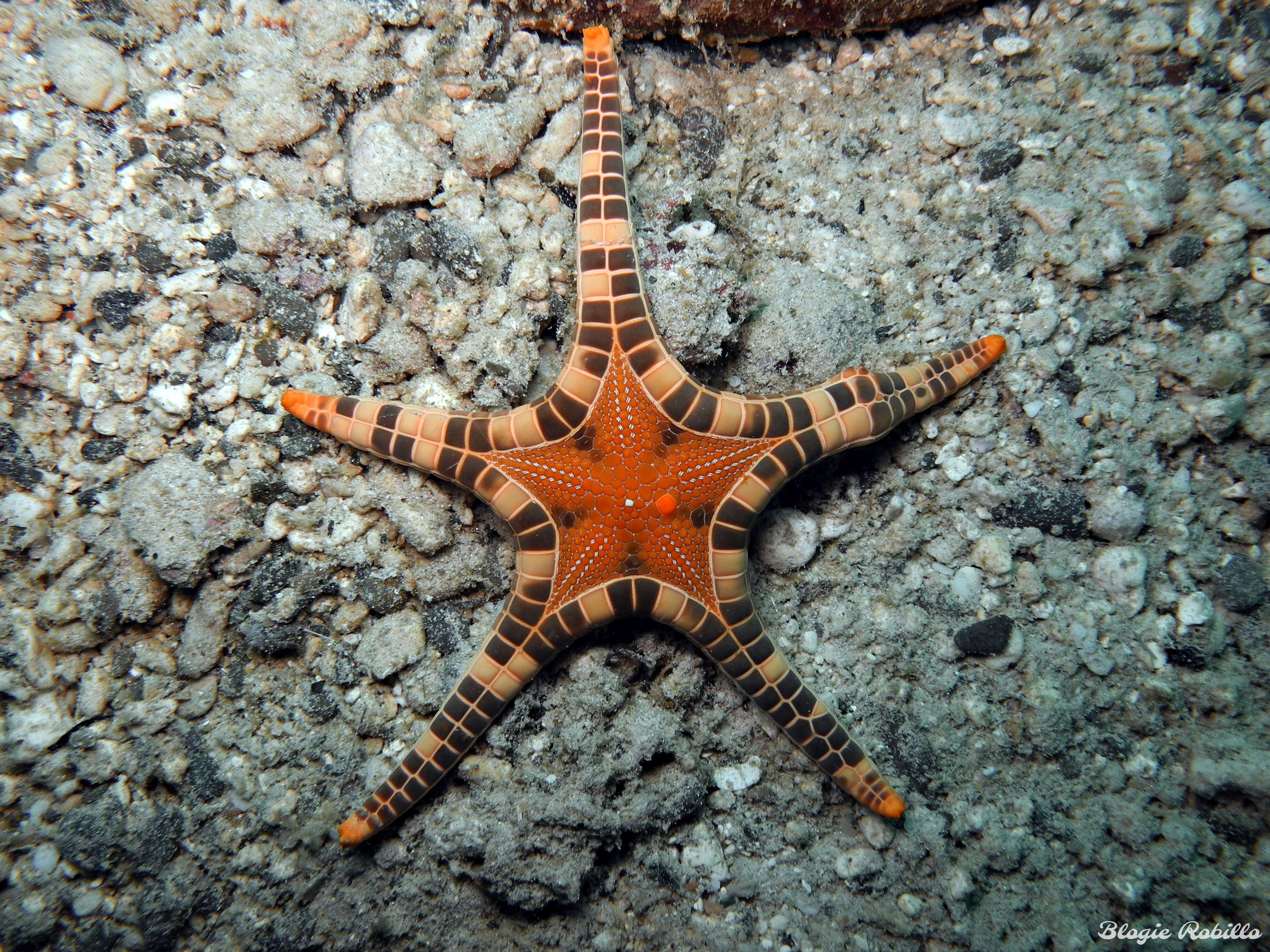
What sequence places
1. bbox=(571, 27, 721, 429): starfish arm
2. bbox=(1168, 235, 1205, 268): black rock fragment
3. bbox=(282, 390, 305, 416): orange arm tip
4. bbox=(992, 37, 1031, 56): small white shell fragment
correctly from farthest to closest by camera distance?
bbox=(992, 37, 1031, 56): small white shell fragment → bbox=(1168, 235, 1205, 268): black rock fragment → bbox=(282, 390, 305, 416): orange arm tip → bbox=(571, 27, 721, 429): starfish arm

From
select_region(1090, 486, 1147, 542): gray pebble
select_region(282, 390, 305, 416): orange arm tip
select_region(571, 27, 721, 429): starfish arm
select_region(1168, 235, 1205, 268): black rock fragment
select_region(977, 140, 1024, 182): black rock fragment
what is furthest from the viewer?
select_region(977, 140, 1024, 182): black rock fragment

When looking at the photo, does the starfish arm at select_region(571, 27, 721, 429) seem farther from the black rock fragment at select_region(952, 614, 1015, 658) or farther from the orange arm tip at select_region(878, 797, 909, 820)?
the orange arm tip at select_region(878, 797, 909, 820)

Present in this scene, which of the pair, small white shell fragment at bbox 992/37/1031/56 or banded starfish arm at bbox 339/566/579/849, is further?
small white shell fragment at bbox 992/37/1031/56

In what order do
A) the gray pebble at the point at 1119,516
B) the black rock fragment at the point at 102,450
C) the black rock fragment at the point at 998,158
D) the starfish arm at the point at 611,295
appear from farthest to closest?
the black rock fragment at the point at 998,158
the gray pebble at the point at 1119,516
the black rock fragment at the point at 102,450
the starfish arm at the point at 611,295

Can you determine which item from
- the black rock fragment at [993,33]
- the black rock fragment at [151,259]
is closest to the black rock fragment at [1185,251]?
the black rock fragment at [993,33]

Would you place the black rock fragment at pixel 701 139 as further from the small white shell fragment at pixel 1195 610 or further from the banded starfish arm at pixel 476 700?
the small white shell fragment at pixel 1195 610

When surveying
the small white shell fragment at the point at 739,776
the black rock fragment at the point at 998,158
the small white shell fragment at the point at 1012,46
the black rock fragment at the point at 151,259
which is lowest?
the small white shell fragment at the point at 739,776

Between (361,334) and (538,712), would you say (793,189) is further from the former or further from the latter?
(538,712)

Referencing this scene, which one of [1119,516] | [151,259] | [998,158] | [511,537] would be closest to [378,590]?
[511,537]

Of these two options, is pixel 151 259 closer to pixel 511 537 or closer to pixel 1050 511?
pixel 511 537

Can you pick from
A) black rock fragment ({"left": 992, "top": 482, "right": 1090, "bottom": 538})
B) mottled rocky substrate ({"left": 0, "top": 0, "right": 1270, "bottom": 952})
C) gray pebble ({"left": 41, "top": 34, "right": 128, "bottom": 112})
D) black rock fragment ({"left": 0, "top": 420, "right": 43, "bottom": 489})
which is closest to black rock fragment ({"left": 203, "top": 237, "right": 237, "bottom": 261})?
mottled rocky substrate ({"left": 0, "top": 0, "right": 1270, "bottom": 952})
